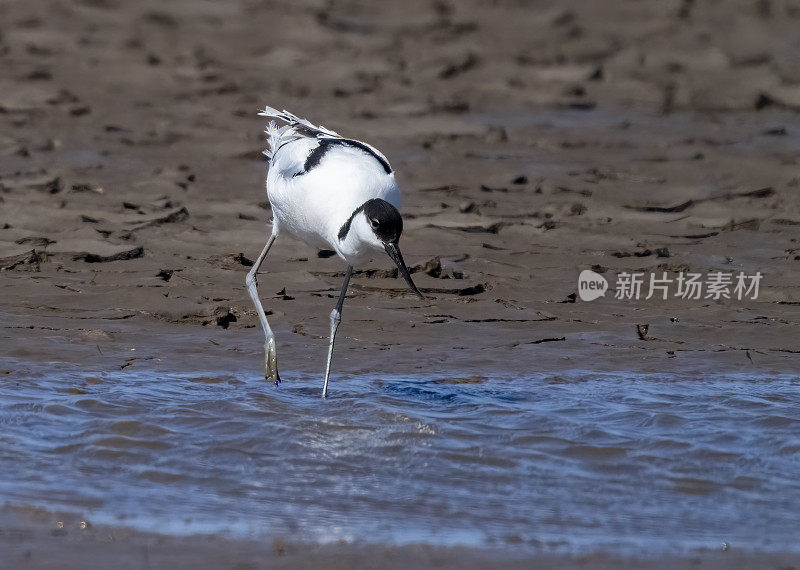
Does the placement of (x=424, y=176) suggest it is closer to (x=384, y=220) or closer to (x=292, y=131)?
(x=292, y=131)

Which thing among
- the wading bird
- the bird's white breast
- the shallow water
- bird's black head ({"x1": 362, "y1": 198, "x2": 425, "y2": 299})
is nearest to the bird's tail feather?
the wading bird

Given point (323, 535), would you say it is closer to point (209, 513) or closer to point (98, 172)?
point (209, 513)

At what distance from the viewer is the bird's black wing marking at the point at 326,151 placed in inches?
233

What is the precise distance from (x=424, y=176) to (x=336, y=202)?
392 cm

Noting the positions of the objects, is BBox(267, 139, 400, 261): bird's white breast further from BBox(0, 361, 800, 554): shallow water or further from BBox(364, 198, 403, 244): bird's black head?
BBox(0, 361, 800, 554): shallow water

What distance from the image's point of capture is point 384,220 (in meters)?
5.31

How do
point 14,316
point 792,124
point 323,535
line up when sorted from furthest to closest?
point 792,124 → point 14,316 → point 323,535

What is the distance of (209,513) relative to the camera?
3951 millimetres

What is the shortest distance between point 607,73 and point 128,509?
8.75m

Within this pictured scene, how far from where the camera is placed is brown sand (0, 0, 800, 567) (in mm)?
6754

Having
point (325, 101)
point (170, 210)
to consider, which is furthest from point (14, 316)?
point (325, 101)

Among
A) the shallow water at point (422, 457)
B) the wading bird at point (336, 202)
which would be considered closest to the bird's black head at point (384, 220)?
the wading bird at point (336, 202)

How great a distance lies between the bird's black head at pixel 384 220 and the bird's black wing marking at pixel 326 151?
0.58 metres
